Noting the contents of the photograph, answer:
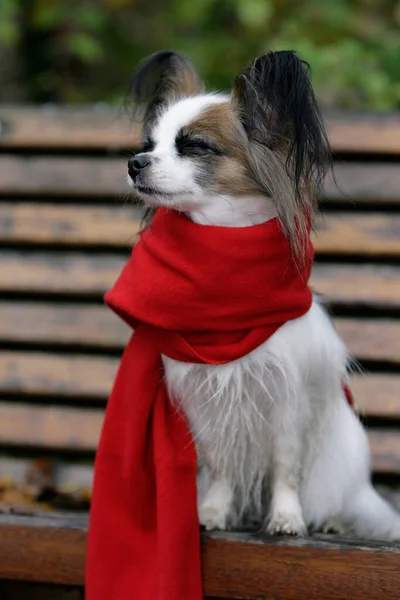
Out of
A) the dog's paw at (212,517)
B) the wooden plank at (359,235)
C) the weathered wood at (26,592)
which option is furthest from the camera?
the wooden plank at (359,235)

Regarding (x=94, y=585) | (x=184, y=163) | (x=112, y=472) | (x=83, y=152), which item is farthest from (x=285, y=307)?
(x=83, y=152)

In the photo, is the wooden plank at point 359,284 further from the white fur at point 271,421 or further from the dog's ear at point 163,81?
the dog's ear at point 163,81

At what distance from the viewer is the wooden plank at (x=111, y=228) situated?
2.10 m

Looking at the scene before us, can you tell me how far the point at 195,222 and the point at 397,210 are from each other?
3.22 ft

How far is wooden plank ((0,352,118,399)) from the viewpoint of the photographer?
2.12 meters

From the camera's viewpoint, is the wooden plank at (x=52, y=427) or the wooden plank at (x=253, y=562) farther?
the wooden plank at (x=52, y=427)

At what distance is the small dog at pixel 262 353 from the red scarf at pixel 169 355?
0.13 feet

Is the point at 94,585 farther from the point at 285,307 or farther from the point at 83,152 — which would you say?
the point at 83,152

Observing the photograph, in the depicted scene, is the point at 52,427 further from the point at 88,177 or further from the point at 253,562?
the point at 253,562

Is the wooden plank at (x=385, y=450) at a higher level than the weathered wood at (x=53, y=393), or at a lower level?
lower

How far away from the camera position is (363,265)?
6.94 ft

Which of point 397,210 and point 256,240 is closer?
point 256,240

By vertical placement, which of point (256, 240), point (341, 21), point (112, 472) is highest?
point (341, 21)

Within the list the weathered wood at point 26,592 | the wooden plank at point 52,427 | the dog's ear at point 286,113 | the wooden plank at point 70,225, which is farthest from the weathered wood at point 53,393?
the dog's ear at point 286,113
